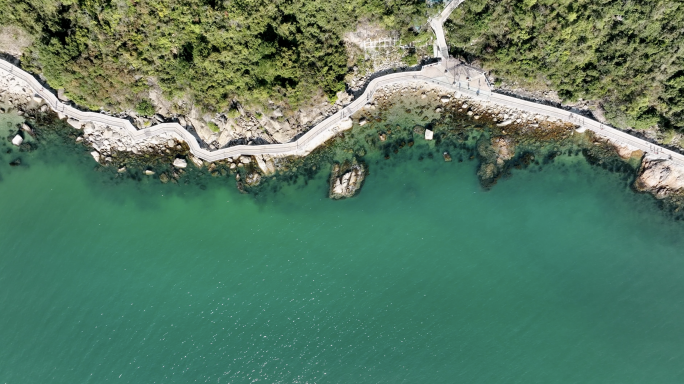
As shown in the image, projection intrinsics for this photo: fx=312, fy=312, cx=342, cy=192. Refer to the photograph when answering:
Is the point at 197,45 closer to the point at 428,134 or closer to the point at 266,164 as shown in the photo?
the point at 266,164

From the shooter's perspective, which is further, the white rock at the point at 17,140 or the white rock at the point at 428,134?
the white rock at the point at 17,140

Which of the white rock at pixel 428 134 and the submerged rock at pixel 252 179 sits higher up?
the white rock at pixel 428 134

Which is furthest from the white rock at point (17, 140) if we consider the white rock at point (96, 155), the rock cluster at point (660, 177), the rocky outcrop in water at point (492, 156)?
the rock cluster at point (660, 177)

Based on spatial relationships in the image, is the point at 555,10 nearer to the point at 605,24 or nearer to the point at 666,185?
the point at 605,24

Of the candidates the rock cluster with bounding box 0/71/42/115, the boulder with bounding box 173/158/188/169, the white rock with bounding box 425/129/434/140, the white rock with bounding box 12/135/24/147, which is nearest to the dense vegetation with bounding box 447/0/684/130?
the white rock with bounding box 425/129/434/140

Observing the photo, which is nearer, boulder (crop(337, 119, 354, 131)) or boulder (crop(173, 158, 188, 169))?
boulder (crop(337, 119, 354, 131))

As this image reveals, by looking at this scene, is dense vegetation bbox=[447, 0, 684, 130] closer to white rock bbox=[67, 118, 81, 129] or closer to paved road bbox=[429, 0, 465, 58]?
paved road bbox=[429, 0, 465, 58]

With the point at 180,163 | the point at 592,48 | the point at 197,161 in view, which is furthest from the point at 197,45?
the point at 592,48

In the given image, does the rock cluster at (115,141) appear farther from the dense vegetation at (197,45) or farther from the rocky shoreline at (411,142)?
the dense vegetation at (197,45)
